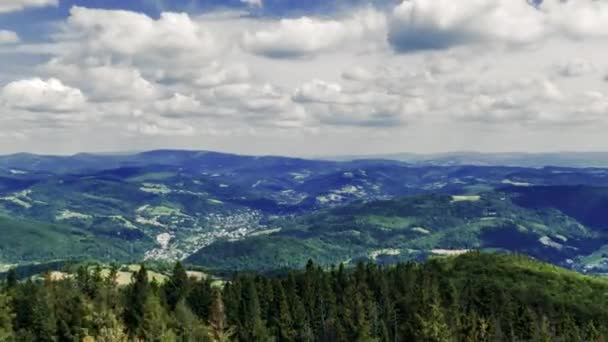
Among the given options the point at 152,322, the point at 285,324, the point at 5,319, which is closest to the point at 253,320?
the point at 285,324

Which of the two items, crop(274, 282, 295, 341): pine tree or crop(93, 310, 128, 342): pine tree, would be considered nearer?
crop(93, 310, 128, 342): pine tree

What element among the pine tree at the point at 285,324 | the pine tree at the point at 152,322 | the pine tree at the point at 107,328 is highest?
the pine tree at the point at 107,328

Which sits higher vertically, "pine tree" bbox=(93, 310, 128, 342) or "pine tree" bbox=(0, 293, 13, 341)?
"pine tree" bbox=(93, 310, 128, 342)

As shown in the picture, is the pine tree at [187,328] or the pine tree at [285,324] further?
the pine tree at [285,324]

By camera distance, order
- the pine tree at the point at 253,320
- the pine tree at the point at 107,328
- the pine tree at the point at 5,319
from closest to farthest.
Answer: the pine tree at the point at 107,328
the pine tree at the point at 5,319
the pine tree at the point at 253,320

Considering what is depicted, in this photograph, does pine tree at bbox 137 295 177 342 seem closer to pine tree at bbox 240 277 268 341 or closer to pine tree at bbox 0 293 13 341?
pine tree at bbox 240 277 268 341

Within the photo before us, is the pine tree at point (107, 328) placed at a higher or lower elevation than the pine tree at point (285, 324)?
higher

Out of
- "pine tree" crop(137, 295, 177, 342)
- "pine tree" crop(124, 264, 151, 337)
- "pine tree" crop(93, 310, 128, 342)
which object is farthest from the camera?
"pine tree" crop(124, 264, 151, 337)

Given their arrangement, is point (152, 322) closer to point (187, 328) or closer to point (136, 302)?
point (187, 328)

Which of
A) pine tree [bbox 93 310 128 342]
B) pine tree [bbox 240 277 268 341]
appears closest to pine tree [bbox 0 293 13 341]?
pine tree [bbox 93 310 128 342]

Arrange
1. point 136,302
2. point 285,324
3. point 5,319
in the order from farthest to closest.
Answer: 1. point 285,324
2. point 136,302
3. point 5,319

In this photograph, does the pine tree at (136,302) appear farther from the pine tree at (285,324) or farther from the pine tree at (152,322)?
the pine tree at (285,324)

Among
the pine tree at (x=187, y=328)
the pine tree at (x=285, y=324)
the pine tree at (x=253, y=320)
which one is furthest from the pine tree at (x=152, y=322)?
the pine tree at (x=285, y=324)

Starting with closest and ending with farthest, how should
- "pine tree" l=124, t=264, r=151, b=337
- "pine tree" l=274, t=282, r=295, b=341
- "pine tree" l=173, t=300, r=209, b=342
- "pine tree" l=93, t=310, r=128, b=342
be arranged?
"pine tree" l=93, t=310, r=128, b=342
"pine tree" l=173, t=300, r=209, b=342
"pine tree" l=124, t=264, r=151, b=337
"pine tree" l=274, t=282, r=295, b=341
